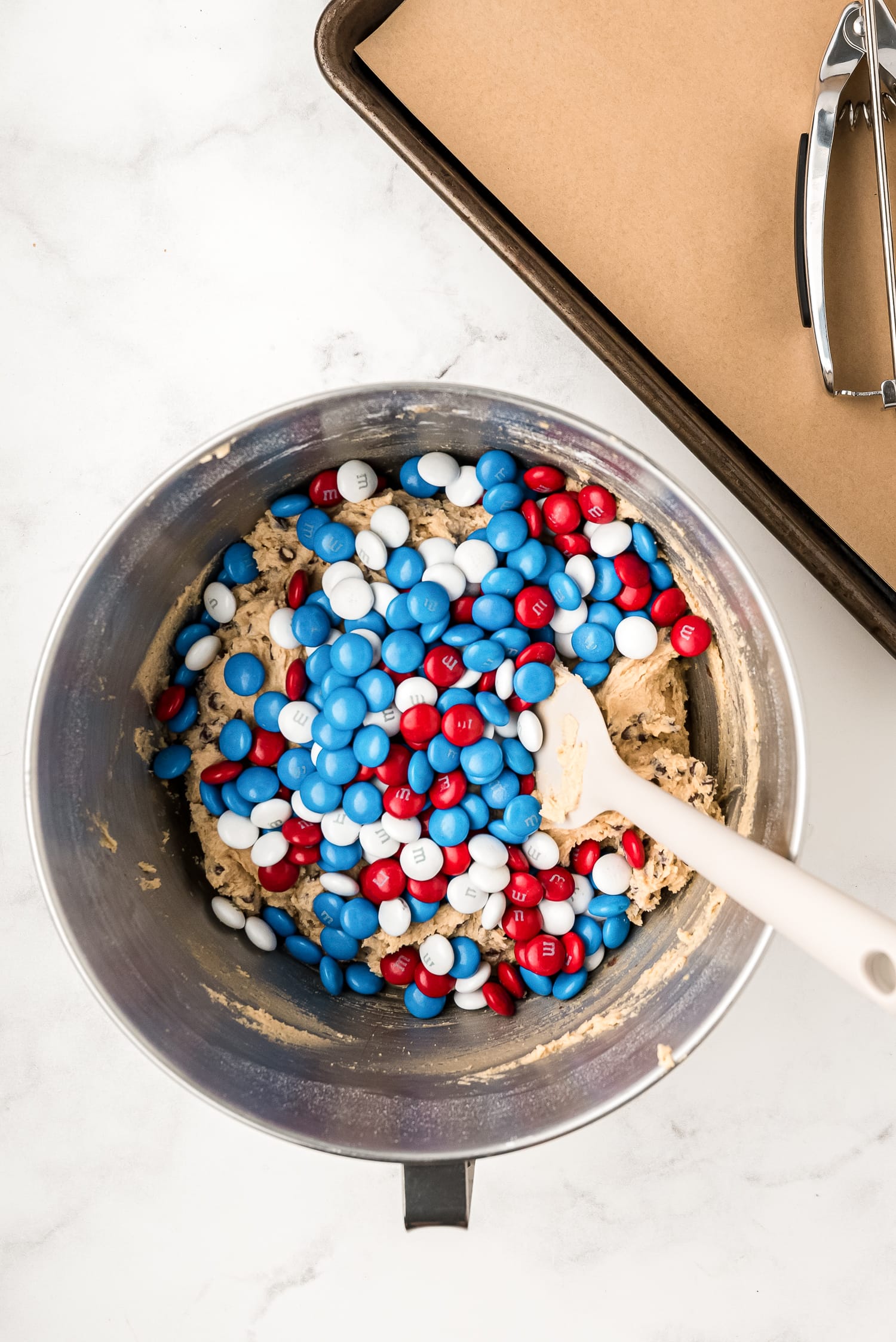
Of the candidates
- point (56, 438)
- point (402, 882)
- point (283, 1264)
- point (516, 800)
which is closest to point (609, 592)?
point (516, 800)

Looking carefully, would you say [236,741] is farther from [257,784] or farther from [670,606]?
[670,606]

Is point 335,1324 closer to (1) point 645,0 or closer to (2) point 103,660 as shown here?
(2) point 103,660

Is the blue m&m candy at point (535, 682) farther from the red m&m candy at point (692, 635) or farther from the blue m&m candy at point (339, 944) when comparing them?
the blue m&m candy at point (339, 944)

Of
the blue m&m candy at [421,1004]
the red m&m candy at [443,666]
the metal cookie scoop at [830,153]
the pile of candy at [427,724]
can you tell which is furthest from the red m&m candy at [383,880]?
the metal cookie scoop at [830,153]

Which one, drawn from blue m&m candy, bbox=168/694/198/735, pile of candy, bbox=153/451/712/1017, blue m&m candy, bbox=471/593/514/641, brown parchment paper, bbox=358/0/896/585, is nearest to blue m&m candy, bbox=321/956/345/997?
pile of candy, bbox=153/451/712/1017

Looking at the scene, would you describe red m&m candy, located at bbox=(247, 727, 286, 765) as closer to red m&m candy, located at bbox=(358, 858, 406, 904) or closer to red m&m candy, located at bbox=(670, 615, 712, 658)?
red m&m candy, located at bbox=(358, 858, 406, 904)

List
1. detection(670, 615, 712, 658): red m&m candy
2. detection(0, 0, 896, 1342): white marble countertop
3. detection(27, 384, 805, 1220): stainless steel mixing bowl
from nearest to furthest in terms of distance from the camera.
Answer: detection(27, 384, 805, 1220): stainless steel mixing bowl, detection(670, 615, 712, 658): red m&m candy, detection(0, 0, 896, 1342): white marble countertop
